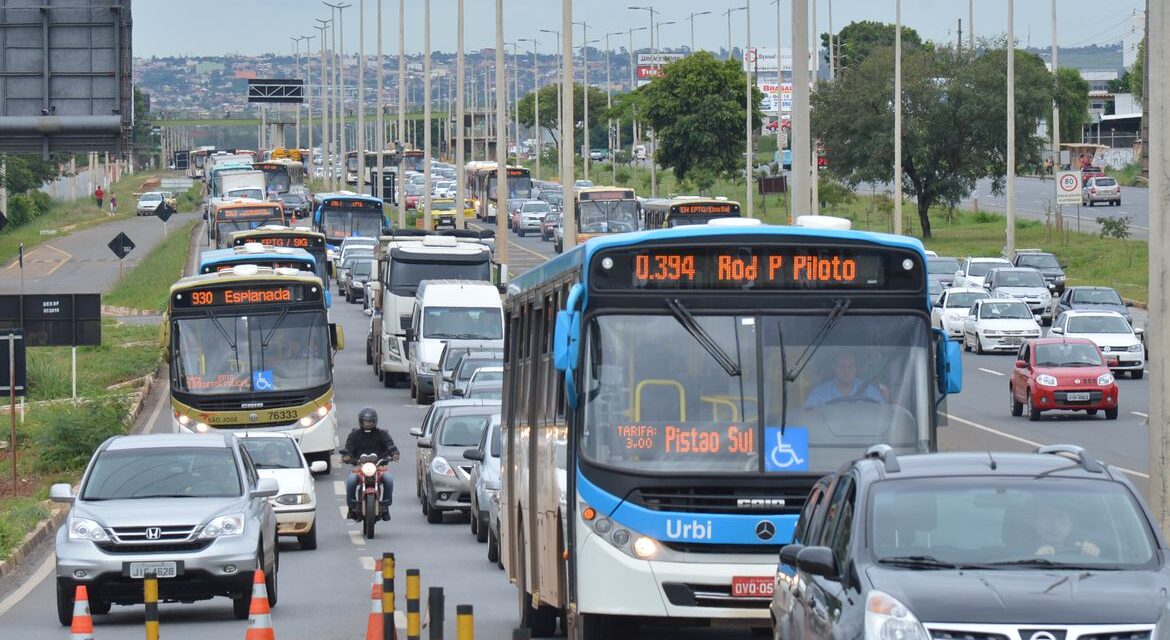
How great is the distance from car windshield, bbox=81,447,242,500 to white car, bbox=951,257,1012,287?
45324mm

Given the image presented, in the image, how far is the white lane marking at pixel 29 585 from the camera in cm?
1938

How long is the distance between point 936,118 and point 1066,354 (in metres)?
50.0

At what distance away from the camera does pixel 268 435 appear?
25547mm

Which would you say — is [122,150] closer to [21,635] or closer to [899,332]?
[21,635]

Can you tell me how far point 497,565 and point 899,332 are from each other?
31.2ft

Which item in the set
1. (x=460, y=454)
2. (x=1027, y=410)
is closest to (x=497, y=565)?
(x=460, y=454)

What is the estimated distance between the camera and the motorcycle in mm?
24500

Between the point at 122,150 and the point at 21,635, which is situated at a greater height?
the point at 122,150

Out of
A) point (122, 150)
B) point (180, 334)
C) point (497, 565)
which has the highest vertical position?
point (122, 150)

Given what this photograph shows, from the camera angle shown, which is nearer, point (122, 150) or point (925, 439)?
point (925, 439)

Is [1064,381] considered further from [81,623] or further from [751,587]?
[81,623]

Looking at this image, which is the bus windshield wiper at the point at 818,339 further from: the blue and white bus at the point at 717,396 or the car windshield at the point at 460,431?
the car windshield at the point at 460,431

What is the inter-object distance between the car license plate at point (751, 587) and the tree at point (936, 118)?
75.2m

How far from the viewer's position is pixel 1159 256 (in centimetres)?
1477
